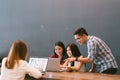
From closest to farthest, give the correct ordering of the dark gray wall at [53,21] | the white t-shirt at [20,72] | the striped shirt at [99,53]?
the white t-shirt at [20,72] → the striped shirt at [99,53] → the dark gray wall at [53,21]

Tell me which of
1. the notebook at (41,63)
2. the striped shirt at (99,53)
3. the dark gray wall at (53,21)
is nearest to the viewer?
the notebook at (41,63)

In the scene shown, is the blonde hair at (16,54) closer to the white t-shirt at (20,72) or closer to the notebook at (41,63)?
the white t-shirt at (20,72)

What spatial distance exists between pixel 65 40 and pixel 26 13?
3.96ft

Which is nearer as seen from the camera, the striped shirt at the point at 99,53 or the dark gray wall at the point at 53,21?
the striped shirt at the point at 99,53

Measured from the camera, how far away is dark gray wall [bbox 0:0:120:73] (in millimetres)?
4379

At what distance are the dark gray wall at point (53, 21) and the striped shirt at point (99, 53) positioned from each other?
2.28 ft

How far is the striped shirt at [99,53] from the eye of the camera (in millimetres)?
3545

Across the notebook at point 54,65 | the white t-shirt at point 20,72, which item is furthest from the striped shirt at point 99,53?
the white t-shirt at point 20,72

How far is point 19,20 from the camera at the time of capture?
5594mm

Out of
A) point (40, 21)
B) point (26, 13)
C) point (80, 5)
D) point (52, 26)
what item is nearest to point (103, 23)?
point (80, 5)

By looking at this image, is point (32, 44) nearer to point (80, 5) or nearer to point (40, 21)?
point (40, 21)

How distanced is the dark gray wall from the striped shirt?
0.70 m

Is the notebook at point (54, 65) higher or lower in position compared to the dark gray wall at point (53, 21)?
lower

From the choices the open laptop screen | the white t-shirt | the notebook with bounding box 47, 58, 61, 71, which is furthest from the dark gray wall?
the white t-shirt
